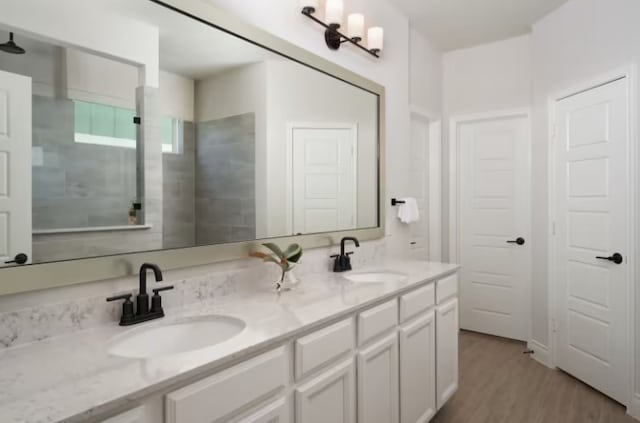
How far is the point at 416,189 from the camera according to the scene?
11.8ft

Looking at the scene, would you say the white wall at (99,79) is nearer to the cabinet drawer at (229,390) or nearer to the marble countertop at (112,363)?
the marble countertop at (112,363)

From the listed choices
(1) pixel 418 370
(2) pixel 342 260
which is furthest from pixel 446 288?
(2) pixel 342 260

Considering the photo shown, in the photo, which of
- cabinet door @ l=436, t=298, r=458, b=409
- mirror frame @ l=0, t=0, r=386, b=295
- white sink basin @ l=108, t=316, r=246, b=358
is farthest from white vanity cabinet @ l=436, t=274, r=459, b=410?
white sink basin @ l=108, t=316, r=246, b=358

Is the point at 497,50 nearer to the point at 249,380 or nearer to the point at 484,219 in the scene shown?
the point at 484,219

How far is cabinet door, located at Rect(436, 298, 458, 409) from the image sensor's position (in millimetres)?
2145

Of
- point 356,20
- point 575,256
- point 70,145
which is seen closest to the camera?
point 70,145

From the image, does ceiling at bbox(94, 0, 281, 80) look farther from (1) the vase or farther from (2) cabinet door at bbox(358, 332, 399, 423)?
(2) cabinet door at bbox(358, 332, 399, 423)

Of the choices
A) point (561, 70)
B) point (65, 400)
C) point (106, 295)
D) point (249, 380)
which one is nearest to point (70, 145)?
point (106, 295)


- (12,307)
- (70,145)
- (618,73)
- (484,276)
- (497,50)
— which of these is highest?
(497,50)

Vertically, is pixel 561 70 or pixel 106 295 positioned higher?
pixel 561 70

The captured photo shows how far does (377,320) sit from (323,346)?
38 centimetres

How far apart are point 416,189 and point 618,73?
1.67 metres

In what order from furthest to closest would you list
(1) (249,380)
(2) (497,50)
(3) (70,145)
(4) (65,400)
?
1. (2) (497,50)
2. (3) (70,145)
3. (1) (249,380)
4. (4) (65,400)

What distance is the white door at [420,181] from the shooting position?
353cm
